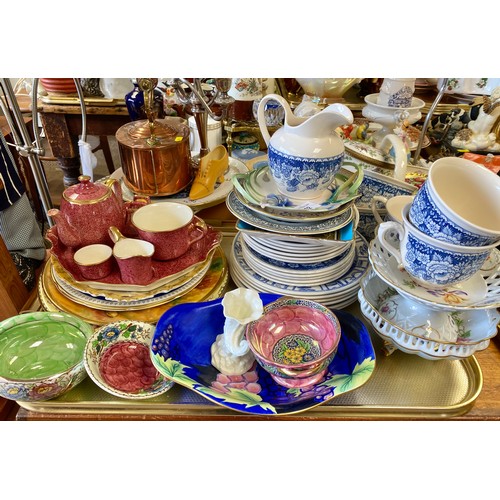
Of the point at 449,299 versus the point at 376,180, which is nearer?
the point at 449,299

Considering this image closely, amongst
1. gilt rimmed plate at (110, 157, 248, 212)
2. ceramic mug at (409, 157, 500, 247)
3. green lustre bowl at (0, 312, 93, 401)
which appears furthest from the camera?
gilt rimmed plate at (110, 157, 248, 212)

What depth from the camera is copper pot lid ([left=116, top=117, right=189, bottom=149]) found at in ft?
2.74

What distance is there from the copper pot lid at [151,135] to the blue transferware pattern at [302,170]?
266mm

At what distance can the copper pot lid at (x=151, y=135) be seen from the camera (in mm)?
834

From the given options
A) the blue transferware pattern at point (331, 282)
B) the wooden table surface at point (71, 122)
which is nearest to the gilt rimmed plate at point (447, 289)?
the blue transferware pattern at point (331, 282)

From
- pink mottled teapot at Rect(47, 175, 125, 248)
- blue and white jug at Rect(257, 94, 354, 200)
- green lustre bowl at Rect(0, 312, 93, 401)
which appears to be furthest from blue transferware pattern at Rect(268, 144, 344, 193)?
green lustre bowl at Rect(0, 312, 93, 401)

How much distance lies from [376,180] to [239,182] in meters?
0.26

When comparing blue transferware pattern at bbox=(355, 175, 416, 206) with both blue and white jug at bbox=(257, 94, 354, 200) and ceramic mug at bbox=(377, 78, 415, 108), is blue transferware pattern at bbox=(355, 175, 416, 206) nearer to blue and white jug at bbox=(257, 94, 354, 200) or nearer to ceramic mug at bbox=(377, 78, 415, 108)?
blue and white jug at bbox=(257, 94, 354, 200)

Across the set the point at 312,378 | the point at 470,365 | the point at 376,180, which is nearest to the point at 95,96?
the point at 376,180

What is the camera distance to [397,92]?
38.0 inches

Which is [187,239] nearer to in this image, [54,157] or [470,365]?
[470,365]

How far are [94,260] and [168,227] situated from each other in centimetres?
15

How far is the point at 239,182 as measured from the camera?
2.48 ft

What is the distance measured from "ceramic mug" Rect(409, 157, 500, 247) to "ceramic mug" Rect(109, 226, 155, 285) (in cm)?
43
